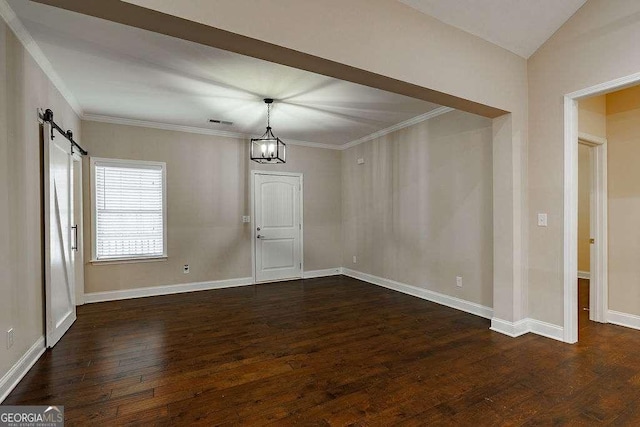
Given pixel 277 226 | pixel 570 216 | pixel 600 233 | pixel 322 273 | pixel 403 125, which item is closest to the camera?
pixel 570 216

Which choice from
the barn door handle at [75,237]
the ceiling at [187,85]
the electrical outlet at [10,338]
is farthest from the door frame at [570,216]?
the barn door handle at [75,237]

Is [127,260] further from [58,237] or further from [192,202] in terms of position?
[58,237]

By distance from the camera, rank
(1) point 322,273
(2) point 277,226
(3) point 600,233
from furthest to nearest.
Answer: (1) point 322,273 < (2) point 277,226 < (3) point 600,233

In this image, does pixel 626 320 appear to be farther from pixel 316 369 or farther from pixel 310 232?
pixel 310 232

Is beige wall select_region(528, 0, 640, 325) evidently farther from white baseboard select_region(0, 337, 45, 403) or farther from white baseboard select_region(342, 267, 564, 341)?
white baseboard select_region(0, 337, 45, 403)

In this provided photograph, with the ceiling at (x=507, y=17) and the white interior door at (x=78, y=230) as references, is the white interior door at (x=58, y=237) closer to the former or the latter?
the white interior door at (x=78, y=230)

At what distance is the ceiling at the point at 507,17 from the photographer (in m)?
2.68

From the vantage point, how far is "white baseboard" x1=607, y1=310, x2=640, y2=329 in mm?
3457

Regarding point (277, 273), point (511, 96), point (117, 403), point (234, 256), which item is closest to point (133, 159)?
point (234, 256)

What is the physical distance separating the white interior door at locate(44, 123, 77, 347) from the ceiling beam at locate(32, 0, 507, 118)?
2.00 meters

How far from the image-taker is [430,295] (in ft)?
15.3

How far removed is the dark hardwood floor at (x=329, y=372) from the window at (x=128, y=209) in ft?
3.70

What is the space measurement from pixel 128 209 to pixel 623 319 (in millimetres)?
6537

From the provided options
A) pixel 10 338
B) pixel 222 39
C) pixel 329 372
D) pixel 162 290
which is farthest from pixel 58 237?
pixel 329 372
